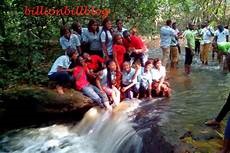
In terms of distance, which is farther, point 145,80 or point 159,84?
point 159,84

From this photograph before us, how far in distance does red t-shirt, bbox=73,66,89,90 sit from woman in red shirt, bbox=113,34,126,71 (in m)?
0.98

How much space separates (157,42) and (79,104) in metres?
18.1

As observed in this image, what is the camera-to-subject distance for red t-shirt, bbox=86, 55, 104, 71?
10.3 m

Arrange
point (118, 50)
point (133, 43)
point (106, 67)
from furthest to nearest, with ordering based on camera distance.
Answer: point (133, 43) < point (118, 50) < point (106, 67)

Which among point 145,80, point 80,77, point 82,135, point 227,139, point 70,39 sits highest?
point 70,39

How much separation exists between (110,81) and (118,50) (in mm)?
1051

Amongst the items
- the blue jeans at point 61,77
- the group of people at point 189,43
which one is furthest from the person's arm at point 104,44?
the group of people at point 189,43

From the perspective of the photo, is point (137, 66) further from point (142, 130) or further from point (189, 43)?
point (189, 43)

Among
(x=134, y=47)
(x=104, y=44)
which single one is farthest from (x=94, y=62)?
(x=134, y=47)

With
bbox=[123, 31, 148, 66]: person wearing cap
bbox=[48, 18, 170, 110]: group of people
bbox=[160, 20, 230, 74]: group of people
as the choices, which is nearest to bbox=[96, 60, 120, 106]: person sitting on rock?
bbox=[48, 18, 170, 110]: group of people

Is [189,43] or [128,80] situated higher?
[189,43]

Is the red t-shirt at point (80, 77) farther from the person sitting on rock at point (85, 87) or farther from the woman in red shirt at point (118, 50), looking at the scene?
the woman in red shirt at point (118, 50)

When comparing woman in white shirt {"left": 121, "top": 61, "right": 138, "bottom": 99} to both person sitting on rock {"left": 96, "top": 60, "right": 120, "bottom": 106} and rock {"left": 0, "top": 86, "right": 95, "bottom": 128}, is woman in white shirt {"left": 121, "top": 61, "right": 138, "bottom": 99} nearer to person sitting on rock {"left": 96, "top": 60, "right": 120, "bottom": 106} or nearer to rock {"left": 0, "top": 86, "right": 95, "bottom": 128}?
person sitting on rock {"left": 96, "top": 60, "right": 120, "bottom": 106}

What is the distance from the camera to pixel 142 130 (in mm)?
7672
